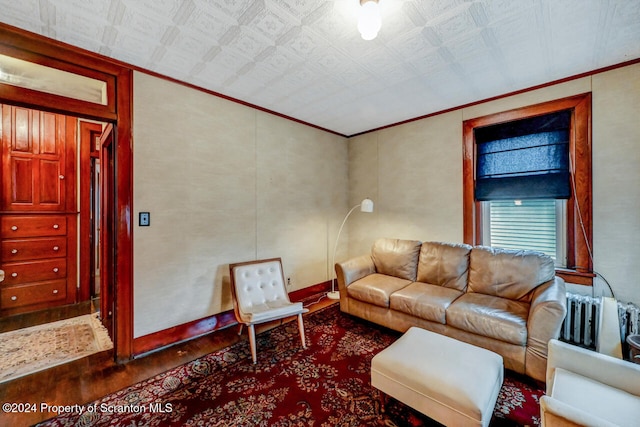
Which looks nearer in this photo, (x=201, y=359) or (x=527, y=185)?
(x=201, y=359)

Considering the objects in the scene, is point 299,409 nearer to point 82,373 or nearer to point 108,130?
point 82,373

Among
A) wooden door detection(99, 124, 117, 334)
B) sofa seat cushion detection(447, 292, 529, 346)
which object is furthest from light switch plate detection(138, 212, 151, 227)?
sofa seat cushion detection(447, 292, 529, 346)

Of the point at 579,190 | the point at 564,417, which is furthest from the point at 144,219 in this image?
the point at 579,190

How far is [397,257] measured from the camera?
3270 millimetres

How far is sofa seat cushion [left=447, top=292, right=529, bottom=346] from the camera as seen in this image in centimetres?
202

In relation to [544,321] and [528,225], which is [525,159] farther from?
[544,321]

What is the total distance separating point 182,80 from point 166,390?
106 inches

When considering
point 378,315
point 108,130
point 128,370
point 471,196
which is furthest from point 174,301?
point 471,196

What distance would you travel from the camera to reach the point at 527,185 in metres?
2.87

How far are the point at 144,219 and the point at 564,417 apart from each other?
300 centimetres

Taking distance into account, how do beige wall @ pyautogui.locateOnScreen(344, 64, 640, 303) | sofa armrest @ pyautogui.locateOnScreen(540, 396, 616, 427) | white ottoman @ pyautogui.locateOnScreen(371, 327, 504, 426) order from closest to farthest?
sofa armrest @ pyautogui.locateOnScreen(540, 396, 616, 427)
white ottoman @ pyautogui.locateOnScreen(371, 327, 504, 426)
beige wall @ pyautogui.locateOnScreen(344, 64, 640, 303)

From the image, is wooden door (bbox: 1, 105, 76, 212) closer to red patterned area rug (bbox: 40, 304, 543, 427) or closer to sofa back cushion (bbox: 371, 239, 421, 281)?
red patterned area rug (bbox: 40, 304, 543, 427)

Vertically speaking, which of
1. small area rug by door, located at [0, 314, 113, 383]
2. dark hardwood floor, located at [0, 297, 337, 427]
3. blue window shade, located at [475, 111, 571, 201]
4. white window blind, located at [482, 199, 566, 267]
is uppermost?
blue window shade, located at [475, 111, 571, 201]

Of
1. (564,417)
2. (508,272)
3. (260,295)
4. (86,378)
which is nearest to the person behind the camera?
(564,417)
